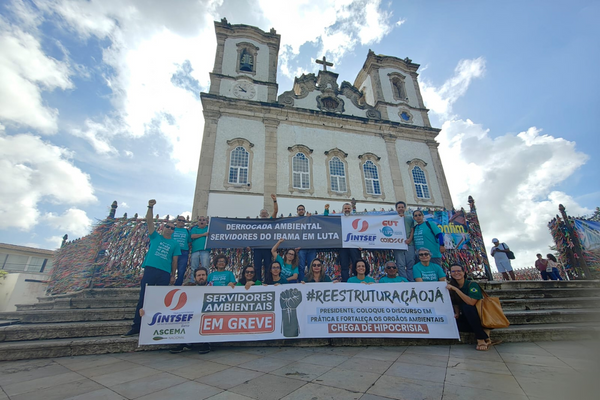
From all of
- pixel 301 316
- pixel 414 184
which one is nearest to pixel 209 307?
pixel 301 316

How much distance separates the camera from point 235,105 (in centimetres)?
1534

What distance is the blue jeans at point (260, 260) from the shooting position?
622 centimetres

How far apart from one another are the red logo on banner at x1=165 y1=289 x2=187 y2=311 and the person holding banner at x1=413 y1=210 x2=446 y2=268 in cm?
497

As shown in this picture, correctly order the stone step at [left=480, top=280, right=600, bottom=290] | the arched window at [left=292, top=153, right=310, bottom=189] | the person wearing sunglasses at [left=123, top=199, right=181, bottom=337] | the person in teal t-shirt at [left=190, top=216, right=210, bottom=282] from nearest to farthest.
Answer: the person wearing sunglasses at [left=123, top=199, right=181, bottom=337] < the person in teal t-shirt at [left=190, top=216, right=210, bottom=282] < the stone step at [left=480, top=280, right=600, bottom=290] < the arched window at [left=292, top=153, right=310, bottom=189]

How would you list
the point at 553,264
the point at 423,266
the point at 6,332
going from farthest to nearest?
the point at 553,264 < the point at 423,266 < the point at 6,332

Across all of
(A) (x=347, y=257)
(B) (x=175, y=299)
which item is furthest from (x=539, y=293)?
(B) (x=175, y=299)

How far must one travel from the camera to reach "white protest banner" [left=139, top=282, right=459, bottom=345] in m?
4.09

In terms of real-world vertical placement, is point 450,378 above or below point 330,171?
below

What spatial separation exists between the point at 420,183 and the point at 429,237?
40.4 ft

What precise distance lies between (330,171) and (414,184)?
5943 mm

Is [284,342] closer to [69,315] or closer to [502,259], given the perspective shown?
[69,315]

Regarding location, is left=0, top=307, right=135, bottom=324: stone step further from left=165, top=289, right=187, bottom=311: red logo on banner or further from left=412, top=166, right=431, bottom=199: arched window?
left=412, top=166, right=431, bottom=199: arched window

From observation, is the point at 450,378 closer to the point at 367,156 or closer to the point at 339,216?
the point at 339,216

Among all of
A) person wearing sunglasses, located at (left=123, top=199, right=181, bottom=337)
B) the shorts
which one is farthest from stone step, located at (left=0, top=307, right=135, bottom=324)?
the shorts
